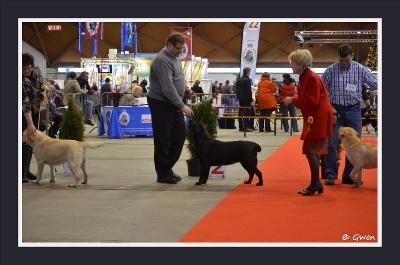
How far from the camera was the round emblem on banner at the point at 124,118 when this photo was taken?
1562cm

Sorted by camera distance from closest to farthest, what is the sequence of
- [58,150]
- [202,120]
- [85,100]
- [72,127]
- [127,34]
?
[58,150], [202,120], [72,127], [85,100], [127,34]

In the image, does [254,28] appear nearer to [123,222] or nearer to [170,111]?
[170,111]

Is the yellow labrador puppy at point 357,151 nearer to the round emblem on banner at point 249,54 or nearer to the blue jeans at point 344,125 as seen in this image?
the blue jeans at point 344,125

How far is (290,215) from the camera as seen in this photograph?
18.0 feet

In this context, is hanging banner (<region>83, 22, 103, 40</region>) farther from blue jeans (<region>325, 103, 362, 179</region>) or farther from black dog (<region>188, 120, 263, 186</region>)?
blue jeans (<region>325, 103, 362, 179</region>)

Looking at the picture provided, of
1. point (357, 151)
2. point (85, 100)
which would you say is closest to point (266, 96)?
point (85, 100)

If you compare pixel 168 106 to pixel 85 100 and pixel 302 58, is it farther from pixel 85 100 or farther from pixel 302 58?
pixel 85 100

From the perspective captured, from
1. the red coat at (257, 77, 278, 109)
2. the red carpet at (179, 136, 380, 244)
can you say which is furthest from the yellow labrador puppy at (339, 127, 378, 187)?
the red coat at (257, 77, 278, 109)

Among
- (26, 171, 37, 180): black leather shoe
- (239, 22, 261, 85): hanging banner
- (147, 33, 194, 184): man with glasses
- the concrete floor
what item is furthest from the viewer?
(239, 22, 261, 85): hanging banner

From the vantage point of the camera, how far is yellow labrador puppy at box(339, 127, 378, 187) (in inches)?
267

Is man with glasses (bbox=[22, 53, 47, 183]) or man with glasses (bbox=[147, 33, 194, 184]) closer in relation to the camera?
man with glasses (bbox=[22, 53, 47, 183])

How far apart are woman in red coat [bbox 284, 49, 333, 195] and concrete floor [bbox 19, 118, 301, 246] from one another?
981 millimetres

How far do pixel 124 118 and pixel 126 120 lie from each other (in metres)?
0.06

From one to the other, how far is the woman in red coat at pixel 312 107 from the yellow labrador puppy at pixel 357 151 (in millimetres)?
540
